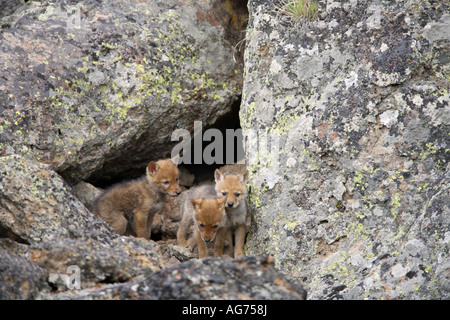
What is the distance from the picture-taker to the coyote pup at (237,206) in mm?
7129

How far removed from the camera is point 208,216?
700 centimetres

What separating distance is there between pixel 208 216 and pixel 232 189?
533mm

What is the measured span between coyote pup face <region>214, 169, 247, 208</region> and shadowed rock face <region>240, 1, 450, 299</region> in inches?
12.8

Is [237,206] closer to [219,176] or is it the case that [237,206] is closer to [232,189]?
[232,189]

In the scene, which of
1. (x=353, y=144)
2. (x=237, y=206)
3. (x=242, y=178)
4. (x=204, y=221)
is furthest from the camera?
(x=242, y=178)

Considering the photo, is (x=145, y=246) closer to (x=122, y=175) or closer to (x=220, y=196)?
(x=220, y=196)

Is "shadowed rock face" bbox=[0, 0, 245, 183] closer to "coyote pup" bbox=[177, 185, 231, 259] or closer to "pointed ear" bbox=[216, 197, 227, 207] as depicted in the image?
"coyote pup" bbox=[177, 185, 231, 259]

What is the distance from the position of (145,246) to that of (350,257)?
2.10m

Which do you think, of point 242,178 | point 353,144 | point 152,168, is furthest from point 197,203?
point 353,144

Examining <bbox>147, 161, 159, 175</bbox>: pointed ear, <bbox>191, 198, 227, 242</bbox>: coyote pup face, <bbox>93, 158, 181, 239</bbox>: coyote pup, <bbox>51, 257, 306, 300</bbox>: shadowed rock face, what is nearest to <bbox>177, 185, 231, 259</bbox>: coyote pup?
<bbox>191, 198, 227, 242</bbox>: coyote pup face

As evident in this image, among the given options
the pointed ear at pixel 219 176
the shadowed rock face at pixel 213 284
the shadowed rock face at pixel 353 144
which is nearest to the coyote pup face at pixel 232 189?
the pointed ear at pixel 219 176

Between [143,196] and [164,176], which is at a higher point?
[164,176]

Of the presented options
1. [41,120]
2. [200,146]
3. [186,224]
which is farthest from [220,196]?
[41,120]

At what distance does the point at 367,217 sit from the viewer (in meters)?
6.00
